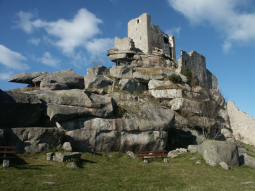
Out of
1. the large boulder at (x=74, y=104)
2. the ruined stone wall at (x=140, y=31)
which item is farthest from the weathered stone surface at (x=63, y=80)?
the ruined stone wall at (x=140, y=31)

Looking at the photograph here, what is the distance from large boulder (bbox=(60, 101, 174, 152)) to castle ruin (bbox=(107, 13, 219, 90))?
57.4ft

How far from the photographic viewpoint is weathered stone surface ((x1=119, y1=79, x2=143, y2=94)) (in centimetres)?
2398

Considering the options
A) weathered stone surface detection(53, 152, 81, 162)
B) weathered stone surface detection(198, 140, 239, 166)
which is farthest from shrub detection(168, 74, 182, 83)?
weathered stone surface detection(53, 152, 81, 162)

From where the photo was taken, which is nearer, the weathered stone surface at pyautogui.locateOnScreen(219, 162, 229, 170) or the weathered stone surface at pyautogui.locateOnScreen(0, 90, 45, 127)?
the weathered stone surface at pyautogui.locateOnScreen(0, 90, 45, 127)

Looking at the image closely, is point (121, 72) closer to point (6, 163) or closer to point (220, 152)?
point (220, 152)

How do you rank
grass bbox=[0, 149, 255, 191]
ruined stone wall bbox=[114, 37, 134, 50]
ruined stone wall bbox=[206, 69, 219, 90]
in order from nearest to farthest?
1. grass bbox=[0, 149, 255, 191]
2. ruined stone wall bbox=[114, 37, 134, 50]
3. ruined stone wall bbox=[206, 69, 219, 90]

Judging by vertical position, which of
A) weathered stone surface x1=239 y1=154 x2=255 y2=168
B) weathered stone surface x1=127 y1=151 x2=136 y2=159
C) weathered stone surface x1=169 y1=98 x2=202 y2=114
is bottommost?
weathered stone surface x1=239 y1=154 x2=255 y2=168

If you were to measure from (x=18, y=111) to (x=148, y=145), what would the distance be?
24.9 ft

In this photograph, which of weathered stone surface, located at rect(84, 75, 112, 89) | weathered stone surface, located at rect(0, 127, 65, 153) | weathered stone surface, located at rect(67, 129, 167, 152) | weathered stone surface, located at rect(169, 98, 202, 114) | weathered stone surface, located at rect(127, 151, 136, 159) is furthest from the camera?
weathered stone surface, located at rect(84, 75, 112, 89)

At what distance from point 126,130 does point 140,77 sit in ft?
44.8

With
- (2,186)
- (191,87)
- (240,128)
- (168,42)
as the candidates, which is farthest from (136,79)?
(2,186)

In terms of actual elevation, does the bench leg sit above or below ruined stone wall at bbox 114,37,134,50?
below

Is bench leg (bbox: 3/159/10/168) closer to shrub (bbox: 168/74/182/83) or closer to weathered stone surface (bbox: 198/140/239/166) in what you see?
weathered stone surface (bbox: 198/140/239/166)

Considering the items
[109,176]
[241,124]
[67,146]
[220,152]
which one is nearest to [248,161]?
[220,152]
